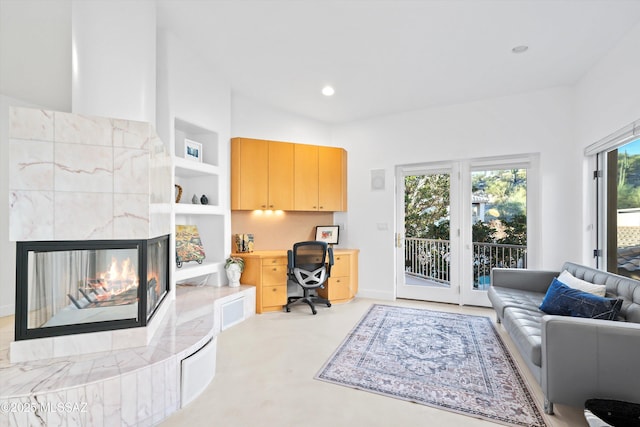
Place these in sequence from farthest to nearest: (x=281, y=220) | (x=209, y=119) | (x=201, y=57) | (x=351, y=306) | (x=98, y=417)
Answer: (x=281, y=220) → (x=351, y=306) → (x=209, y=119) → (x=201, y=57) → (x=98, y=417)

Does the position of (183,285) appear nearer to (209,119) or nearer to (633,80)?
(209,119)

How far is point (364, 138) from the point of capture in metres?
5.11

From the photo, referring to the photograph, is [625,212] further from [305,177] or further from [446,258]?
[305,177]

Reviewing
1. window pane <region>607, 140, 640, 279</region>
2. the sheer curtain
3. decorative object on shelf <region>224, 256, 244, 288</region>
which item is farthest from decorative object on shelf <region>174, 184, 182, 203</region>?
window pane <region>607, 140, 640, 279</region>

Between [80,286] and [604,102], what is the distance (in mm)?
4803

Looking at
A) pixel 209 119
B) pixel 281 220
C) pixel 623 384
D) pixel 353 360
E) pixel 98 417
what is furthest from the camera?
pixel 281 220

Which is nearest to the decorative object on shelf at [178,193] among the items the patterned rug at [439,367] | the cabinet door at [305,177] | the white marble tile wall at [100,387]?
the cabinet door at [305,177]

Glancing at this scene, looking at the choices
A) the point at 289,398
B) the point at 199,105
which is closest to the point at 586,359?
the point at 289,398

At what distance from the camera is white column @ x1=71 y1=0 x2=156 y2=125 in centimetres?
227

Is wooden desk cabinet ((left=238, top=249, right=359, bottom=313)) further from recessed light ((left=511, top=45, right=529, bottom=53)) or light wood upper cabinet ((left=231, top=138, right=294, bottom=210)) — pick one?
recessed light ((left=511, top=45, right=529, bottom=53))

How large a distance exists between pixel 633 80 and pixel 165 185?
4196 millimetres

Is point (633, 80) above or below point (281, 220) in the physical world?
above

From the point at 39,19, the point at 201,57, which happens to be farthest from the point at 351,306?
the point at 39,19

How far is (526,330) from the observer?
2295 millimetres
